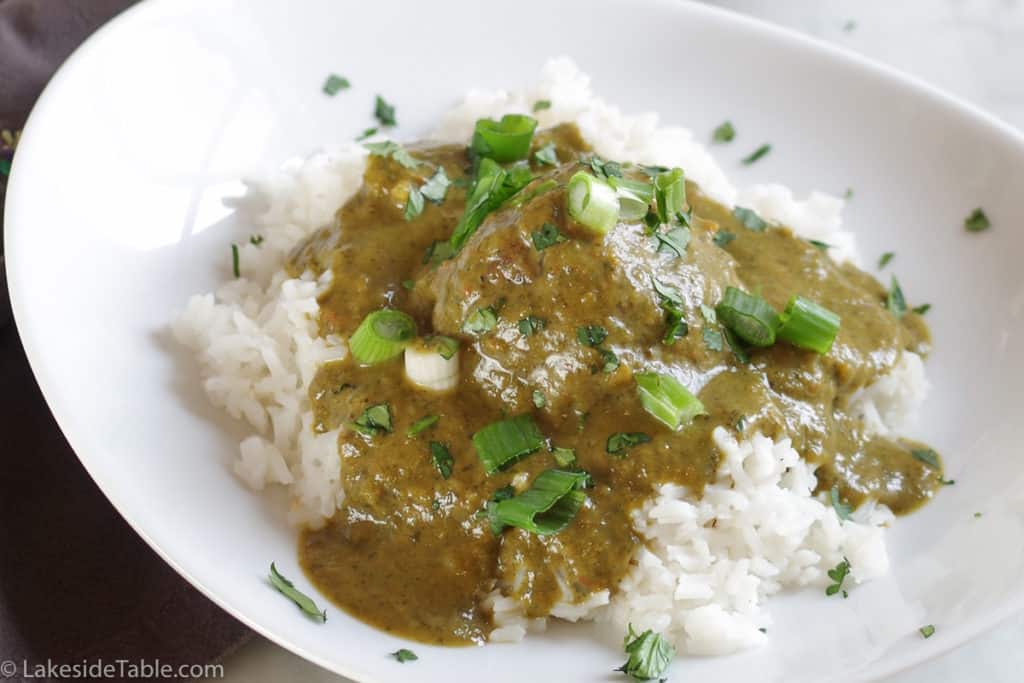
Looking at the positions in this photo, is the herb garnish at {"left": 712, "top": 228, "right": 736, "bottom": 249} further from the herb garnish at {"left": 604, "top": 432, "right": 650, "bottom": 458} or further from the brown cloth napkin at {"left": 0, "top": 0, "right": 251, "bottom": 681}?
the brown cloth napkin at {"left": 0, "top": 0, "right": 251, "bottom": 681}

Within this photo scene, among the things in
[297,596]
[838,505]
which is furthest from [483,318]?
[838,505]

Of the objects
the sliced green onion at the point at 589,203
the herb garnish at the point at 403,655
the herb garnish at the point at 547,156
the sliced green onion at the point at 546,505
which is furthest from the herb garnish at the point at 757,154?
the herb garnish at the point at 403,655

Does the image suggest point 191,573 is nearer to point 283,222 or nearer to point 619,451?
point 619,451

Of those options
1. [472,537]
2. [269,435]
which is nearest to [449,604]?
[472,537]

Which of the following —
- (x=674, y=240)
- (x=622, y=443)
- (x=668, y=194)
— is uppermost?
(x=668, y=194)

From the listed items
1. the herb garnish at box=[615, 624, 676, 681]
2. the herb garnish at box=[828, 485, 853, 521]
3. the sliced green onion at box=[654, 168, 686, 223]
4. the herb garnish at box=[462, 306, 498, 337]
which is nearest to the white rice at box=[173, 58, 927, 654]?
the herb garnish at box=[828, 485, 853, 521]

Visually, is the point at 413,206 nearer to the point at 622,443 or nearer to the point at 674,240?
the point at 674,240

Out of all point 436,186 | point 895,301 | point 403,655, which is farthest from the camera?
point 895,301

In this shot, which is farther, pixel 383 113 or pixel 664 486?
Result: pixel 383 113
